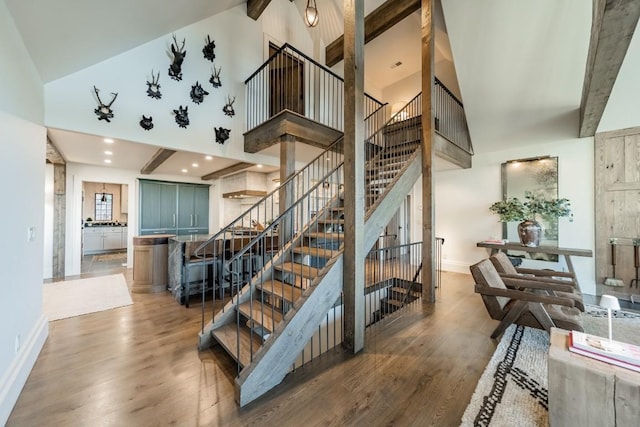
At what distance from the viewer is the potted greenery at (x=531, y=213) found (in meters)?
4.41

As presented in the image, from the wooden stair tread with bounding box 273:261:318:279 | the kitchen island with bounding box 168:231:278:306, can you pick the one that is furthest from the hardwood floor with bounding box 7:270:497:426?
the kitchen island with bounding box 168:231:278:306

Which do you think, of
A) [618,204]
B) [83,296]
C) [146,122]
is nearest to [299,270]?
[146,122]

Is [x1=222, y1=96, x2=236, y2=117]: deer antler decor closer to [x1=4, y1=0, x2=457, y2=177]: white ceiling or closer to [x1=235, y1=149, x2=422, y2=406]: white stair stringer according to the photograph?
[x1=4, y1=0, x2=457, y2=177]: white ceiling

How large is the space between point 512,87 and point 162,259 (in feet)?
22.8

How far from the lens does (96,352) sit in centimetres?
249

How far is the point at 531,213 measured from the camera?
4.61 meters

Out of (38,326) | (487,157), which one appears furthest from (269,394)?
(487,157)

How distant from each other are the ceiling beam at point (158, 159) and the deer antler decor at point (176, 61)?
117 centimetres

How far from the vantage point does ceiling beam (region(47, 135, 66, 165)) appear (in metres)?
4.01

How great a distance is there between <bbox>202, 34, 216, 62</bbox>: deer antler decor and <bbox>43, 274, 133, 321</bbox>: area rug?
425cm

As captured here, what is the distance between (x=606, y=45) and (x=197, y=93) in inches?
205

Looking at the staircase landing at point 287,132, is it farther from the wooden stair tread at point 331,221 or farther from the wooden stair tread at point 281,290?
the wooden stair tread at point 281,290

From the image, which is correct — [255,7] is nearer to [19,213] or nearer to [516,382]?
[19,213]

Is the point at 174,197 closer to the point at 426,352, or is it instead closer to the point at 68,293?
the point at 68,293
